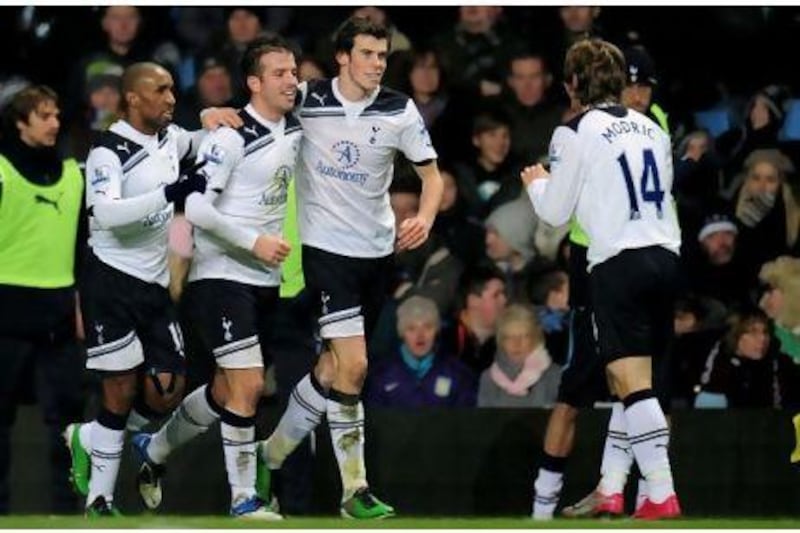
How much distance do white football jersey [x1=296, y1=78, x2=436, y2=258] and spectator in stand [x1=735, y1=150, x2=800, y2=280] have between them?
13.9ft

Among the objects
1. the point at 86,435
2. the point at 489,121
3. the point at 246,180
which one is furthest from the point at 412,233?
the point at 489,121

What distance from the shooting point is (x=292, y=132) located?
15008 mm

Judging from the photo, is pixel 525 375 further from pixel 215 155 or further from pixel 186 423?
pixel 215 155

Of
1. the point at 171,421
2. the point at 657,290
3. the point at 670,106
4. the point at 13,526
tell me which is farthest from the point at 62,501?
the point at 670,106

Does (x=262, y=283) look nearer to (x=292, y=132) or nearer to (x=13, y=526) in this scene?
(x=292, y=132)

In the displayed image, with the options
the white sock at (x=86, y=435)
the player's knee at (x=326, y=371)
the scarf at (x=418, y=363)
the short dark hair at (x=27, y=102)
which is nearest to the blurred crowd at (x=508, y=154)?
the scarf at (x=418, y=363)

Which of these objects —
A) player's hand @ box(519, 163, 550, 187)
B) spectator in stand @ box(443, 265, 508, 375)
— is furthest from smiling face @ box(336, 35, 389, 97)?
spectator in stand @ box(443, 265, 508, 375)

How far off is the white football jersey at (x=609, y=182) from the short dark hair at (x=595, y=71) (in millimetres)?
65

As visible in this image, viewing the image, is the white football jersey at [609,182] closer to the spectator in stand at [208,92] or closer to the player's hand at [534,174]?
the player's hand at [534,174]

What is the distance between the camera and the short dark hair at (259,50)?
1498 cm

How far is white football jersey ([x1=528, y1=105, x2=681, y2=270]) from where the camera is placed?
14.5 metres

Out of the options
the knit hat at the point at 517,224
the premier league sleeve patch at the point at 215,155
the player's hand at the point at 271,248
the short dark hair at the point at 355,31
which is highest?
the short dark hair at the point at 355,31

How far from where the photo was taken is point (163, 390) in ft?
52.8

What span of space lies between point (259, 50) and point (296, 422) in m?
1.82
